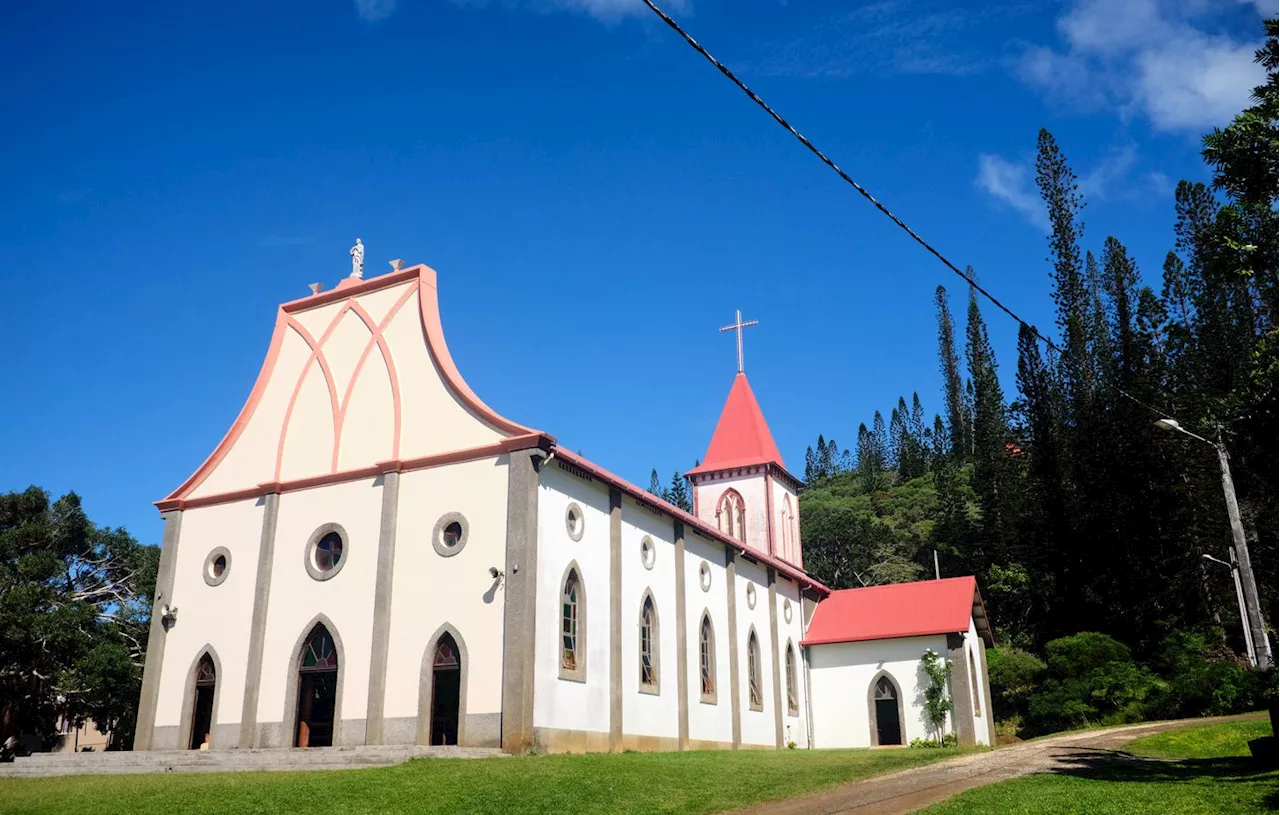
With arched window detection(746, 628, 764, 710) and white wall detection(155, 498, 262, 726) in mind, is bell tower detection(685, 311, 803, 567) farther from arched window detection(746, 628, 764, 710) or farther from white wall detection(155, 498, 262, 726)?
white wall detection(155, 498, 262, 726)

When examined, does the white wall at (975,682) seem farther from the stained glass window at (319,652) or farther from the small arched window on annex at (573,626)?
the stained glass window at (319,652)

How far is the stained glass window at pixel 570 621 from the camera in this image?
66.6 ft

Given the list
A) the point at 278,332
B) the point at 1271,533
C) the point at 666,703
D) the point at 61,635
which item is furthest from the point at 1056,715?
the point at 61,635

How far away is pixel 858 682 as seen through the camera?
3253cm

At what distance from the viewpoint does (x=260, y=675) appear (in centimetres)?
2175

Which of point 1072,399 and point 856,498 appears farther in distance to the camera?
point 856,498

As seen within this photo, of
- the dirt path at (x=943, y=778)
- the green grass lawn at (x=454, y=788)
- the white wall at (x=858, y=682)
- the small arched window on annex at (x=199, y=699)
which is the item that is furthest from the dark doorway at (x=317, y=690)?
the white wall at (x=858, y=682)

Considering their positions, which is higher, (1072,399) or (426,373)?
(1072,399)

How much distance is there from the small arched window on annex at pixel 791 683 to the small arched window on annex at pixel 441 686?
14805 mm

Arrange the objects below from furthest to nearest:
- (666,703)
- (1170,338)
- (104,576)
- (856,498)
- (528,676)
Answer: (856,498) < (1170,338) < (104,576) < (666,703) < (528,676)

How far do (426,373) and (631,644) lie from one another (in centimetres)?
760

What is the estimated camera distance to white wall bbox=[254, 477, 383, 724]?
20562mm

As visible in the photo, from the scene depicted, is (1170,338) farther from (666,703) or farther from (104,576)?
(104,576)

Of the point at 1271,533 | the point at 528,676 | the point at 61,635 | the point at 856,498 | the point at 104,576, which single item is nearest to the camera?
the point at 528,676
